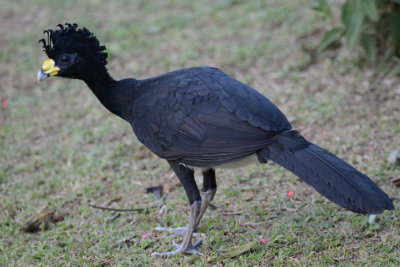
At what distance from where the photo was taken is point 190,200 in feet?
13.1

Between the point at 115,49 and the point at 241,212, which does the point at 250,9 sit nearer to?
the point at 115,49

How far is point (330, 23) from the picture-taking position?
7488mm

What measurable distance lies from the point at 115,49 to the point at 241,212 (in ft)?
15.3

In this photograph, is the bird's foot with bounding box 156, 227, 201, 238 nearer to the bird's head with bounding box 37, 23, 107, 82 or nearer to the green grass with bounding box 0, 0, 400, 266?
the green grass with bounding box 0, 0, 400, 266

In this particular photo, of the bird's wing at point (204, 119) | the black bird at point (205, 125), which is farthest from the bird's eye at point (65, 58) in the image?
the bird's wing at point (204, 119)

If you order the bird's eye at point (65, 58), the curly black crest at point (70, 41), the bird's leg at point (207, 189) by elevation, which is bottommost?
the bird's leg at point (207, 189)

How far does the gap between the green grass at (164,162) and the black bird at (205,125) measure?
66cm

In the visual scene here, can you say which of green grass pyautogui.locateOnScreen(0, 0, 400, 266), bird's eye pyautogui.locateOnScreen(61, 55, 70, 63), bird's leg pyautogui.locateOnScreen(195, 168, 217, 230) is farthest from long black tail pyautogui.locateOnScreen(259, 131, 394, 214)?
bird's eye pyautogui.locateOnScreen(61, 55, 70, 63)

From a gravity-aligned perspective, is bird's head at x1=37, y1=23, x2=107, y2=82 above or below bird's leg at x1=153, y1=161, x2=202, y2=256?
above

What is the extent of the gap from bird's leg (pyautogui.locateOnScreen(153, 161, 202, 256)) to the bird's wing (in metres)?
0.11

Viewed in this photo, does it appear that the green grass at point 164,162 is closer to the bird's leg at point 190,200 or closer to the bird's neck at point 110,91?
the bird's leg at point 190,200

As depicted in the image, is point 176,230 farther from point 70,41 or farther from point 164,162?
point 70,41

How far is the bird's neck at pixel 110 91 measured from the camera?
4.18 metres

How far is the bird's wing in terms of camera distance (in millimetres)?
3598
